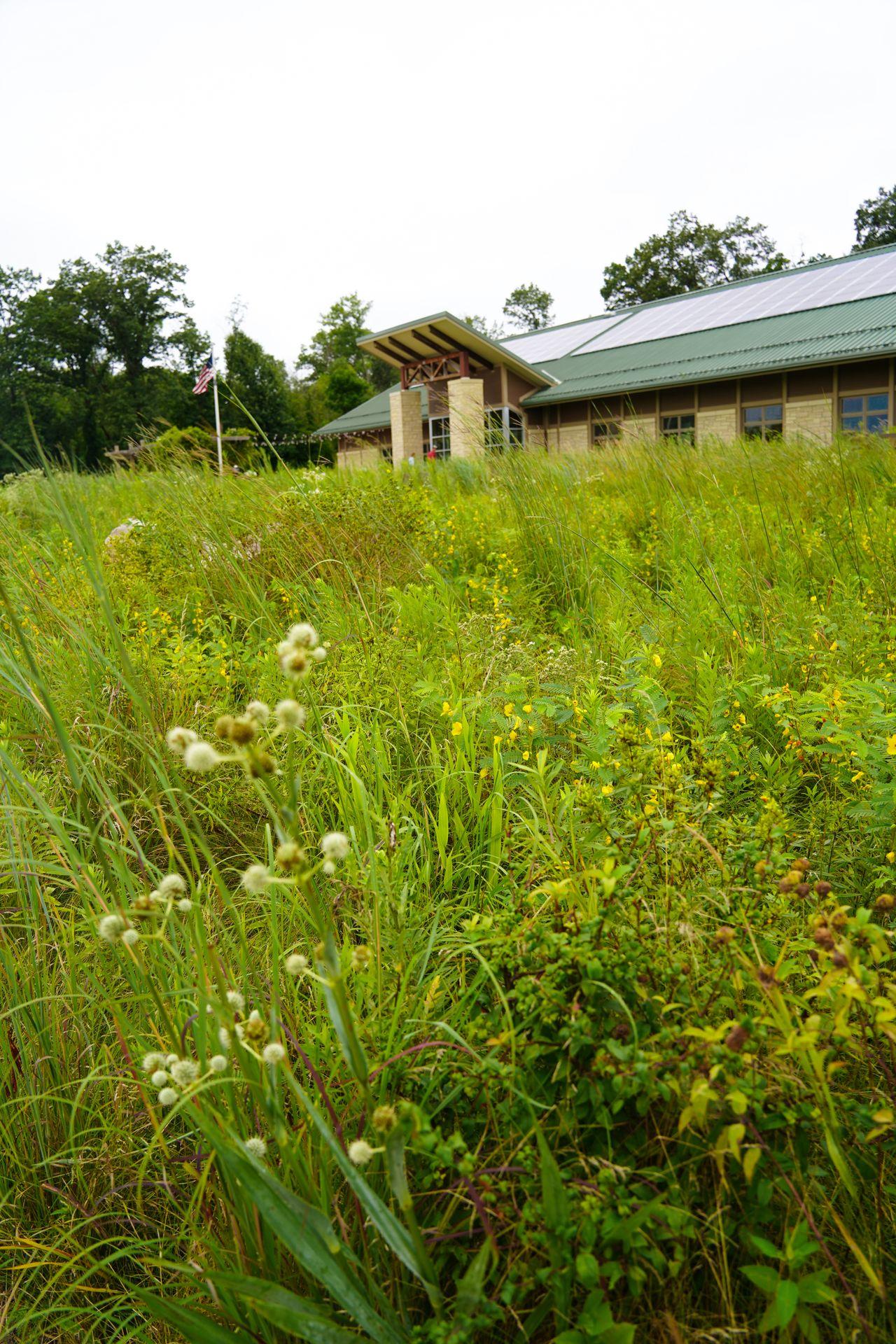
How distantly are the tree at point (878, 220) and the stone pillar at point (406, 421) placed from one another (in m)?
39.9

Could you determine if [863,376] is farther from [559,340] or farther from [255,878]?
[255,878]

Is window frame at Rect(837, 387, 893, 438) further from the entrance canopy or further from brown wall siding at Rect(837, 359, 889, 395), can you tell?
the entrance canopy

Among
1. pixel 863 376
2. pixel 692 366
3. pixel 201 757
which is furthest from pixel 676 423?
pixel 201 757

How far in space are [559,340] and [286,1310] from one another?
2711 cm

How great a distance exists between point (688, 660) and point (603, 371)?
1943 cm

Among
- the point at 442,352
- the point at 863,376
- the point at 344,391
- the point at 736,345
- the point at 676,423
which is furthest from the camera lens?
the point at 344,391

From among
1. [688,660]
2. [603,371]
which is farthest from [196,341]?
[688,660]

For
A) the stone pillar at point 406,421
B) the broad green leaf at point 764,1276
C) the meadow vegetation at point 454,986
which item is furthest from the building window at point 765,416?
the broad green leaf at point 764,1276

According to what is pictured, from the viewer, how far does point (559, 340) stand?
2553 cm

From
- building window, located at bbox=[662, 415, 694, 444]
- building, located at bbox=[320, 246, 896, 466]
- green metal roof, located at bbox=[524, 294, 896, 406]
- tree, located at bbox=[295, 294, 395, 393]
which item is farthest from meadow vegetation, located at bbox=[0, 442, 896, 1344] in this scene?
tree, located at bbox=[295, 294, 395, 393]

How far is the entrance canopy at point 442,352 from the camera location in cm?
1945

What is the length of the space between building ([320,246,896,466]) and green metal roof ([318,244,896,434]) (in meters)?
0.04

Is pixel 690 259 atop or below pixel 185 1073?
atop

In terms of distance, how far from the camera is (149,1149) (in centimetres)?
125
